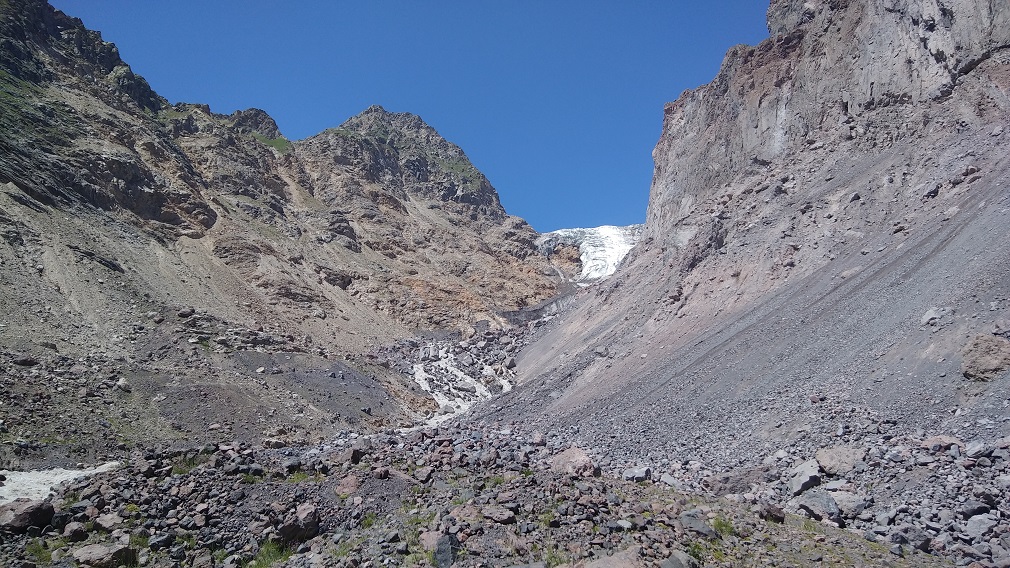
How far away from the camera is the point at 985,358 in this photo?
14461mm

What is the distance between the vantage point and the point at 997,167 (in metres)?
25.1

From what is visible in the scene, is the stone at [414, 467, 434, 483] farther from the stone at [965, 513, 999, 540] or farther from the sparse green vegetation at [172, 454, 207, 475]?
the stone at [965, 513, 999, 540]

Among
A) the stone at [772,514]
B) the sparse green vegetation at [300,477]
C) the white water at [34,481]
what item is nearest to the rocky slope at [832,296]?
the stone at [772,514]

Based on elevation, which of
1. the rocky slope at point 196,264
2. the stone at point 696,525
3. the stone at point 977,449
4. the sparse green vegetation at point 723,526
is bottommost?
the stone at point 977,449

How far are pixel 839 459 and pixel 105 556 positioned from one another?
14755 millimetres

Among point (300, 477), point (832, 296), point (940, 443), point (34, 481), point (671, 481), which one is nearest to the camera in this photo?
point (940, 443)

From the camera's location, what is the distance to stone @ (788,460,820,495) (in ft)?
42.1

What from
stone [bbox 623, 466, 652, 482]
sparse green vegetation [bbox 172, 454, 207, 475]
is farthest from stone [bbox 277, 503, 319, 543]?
stone [bbox 623, 466, 652, 482]

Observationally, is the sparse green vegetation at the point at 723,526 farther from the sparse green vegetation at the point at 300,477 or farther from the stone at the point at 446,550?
the sparse green vegetation at the point at 300,477

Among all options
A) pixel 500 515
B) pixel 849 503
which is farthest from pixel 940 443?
pixel 500 515

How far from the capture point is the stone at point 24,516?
10219 millimetres

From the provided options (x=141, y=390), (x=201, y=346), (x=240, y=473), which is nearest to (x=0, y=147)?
(x=201, y=346)

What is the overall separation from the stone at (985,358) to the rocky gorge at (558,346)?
0.26 feet

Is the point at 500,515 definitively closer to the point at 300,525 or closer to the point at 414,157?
the point at 300,525
